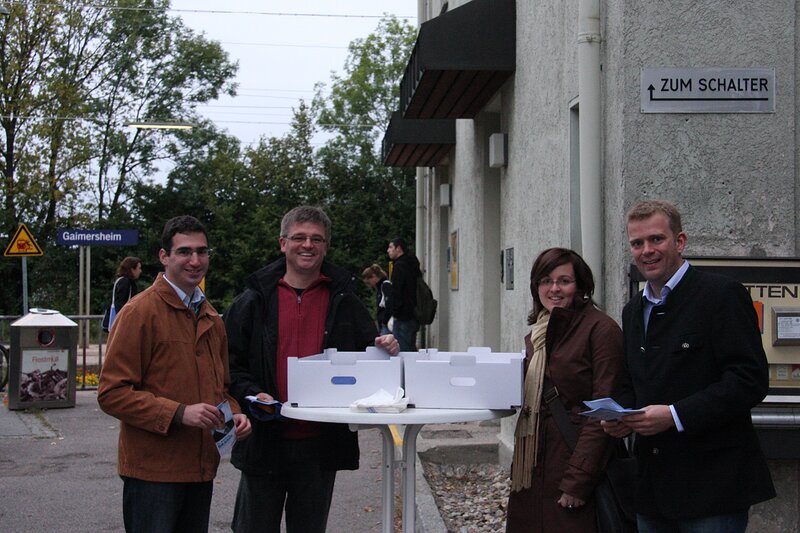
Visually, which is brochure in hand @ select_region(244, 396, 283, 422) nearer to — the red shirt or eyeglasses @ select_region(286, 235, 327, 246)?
the red shirt

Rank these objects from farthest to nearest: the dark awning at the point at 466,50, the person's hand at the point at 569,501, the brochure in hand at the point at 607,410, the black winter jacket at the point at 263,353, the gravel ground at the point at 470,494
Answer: the dark awning at the point at 466,50 < the gravel ground at the point at 470,494 < the black winter jacket at the point at 263,353 < the person's hand at the point at 569,501 < the brochure in hand at the point at 607,410

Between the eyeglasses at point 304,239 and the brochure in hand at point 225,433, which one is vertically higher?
the eyeglasses at point 304,239

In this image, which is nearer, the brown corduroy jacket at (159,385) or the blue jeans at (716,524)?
the blue jeans at (716,524)

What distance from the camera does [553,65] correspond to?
7.06 metres

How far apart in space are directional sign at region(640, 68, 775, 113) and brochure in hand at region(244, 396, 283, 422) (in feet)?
8.55

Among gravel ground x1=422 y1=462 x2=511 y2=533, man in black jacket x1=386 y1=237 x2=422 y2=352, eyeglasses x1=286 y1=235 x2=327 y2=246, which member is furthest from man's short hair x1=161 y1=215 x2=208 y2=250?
man in black jacket x1=386 y1=237 x2=422 y2=352

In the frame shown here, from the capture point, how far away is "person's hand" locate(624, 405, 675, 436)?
3.47 metres

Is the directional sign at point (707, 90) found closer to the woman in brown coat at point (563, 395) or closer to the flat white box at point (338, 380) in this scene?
the woman in brown coat at point (563, 395)

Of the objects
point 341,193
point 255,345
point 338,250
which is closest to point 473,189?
point 255,345

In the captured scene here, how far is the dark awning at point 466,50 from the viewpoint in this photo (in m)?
8.21

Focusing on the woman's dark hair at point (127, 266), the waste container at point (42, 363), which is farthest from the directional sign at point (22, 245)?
the waste container at point (42, 363)

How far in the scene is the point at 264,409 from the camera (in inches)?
167

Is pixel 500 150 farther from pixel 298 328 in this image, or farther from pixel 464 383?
pixel 464 383

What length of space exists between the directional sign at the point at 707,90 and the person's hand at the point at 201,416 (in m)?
2.92
